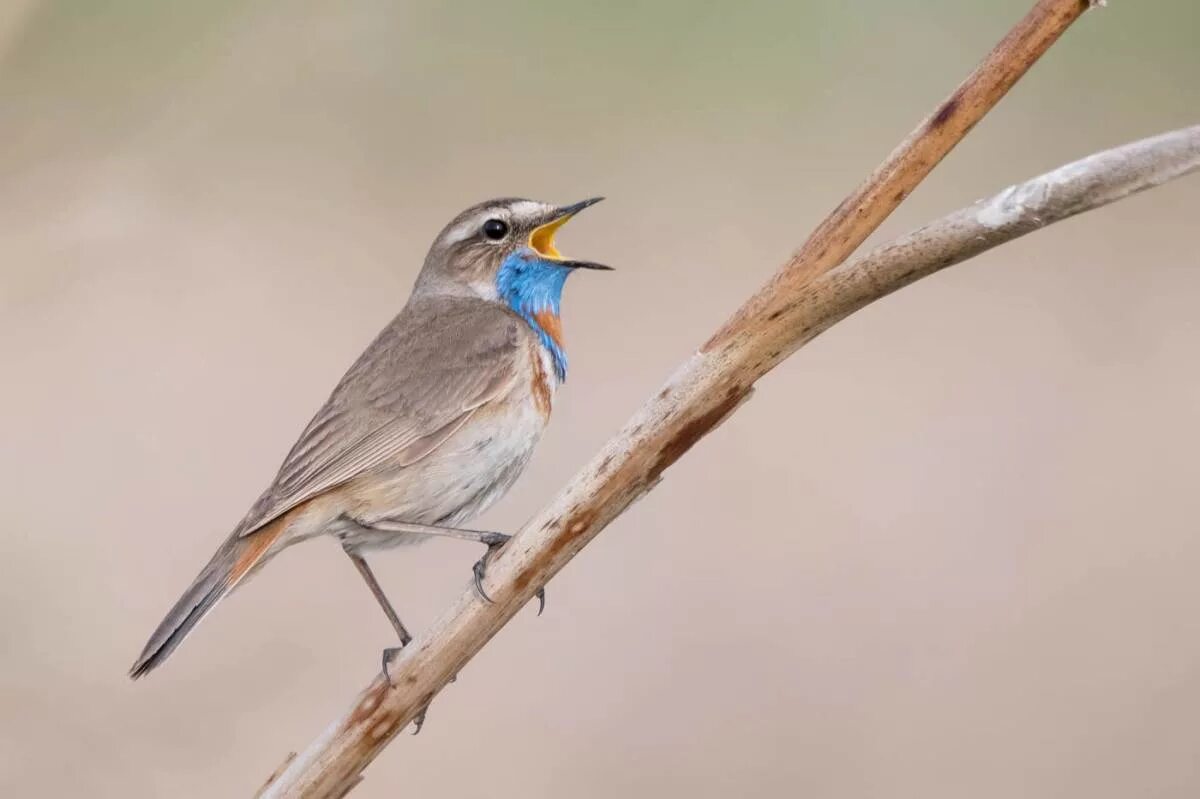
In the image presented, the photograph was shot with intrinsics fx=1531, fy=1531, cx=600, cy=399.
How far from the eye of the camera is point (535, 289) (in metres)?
4.11

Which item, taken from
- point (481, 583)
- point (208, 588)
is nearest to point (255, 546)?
point (208, 588)

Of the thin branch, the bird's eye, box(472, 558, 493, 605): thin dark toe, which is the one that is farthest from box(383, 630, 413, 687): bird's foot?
the bird's eye

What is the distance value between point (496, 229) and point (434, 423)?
0.69 metres

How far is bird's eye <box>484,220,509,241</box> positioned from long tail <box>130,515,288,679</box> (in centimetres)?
110

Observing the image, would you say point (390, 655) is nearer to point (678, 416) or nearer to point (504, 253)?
point (678, 416)

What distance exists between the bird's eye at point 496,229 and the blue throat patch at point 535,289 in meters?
0.08

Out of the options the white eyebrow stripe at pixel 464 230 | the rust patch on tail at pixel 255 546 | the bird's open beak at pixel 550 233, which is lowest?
the rust patch on tail at pixel 255 546

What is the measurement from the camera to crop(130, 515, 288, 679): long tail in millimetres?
2955

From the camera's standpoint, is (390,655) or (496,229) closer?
(390,655)

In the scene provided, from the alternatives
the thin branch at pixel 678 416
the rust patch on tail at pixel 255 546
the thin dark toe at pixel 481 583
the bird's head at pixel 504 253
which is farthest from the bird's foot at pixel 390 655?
the bird's head at pixel 504 253

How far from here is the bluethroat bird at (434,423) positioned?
3.61 m

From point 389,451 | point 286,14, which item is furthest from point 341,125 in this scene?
point 389,451

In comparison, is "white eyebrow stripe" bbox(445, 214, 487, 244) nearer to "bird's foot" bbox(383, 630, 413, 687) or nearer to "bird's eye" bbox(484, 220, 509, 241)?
"bird's eye" bbox(484, 220, 509, 241)

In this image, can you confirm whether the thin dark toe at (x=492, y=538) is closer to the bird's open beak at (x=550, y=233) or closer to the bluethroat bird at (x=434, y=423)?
the bluethroat bird at (x=434, y=423)
